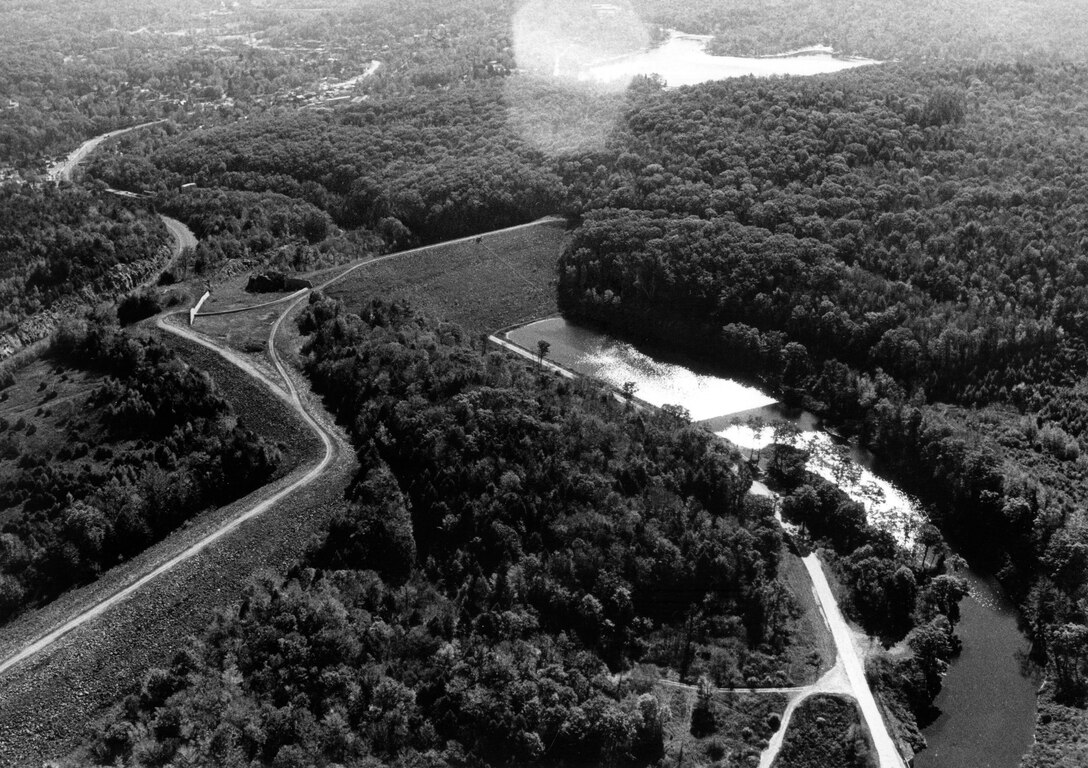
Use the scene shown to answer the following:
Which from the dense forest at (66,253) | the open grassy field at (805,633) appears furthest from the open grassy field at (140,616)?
the dense forest at (66,253)

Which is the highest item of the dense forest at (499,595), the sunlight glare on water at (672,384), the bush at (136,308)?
the bush at (136,308)

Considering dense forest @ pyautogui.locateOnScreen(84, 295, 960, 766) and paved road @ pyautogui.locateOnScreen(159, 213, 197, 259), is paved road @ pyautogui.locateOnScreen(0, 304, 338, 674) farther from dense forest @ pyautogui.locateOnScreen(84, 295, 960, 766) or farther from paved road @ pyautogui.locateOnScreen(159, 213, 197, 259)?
paved road @ pyautogui.locateOnScreen(159, 213, 197, 259)

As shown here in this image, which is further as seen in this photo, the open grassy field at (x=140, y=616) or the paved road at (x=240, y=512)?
the paved road at (x=240, y=512)

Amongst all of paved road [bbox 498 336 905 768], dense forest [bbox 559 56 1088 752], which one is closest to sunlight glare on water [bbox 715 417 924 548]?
dense forest [bbox 559 56 1088 752]

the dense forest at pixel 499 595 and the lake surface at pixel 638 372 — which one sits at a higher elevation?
the dense forest at pixel 499 595

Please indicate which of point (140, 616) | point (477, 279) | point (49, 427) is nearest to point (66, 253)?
point (49, 427)

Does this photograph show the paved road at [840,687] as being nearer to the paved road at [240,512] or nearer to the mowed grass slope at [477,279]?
the paved road at [240,512]

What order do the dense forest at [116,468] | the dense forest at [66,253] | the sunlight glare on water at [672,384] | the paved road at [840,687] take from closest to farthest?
the paved road at [840,687] < the dense forest at [116,468] < the sunlight glare on water at [672,384] < the dense forest at [66,253]

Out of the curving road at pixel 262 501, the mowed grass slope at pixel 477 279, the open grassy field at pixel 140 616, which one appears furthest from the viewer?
the mowed grass slope at pixel 477 279
